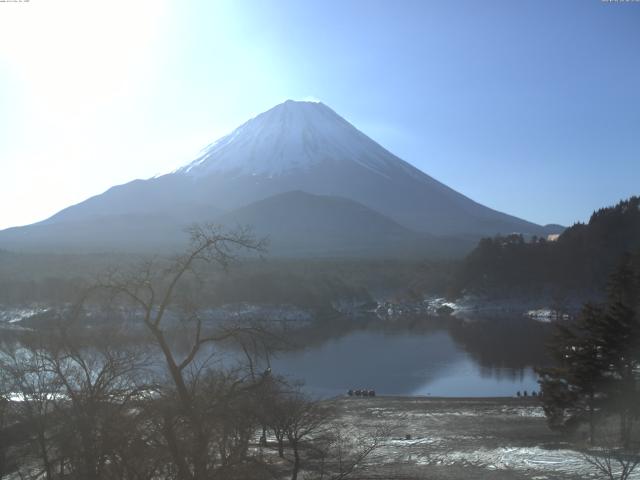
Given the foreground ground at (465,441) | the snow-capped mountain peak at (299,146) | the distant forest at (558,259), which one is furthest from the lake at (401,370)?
Answer: the snow-capped mountain peak at (299,146)

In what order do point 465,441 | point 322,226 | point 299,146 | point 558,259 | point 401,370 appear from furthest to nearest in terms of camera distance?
point 299,146
point 322,226
point 558,259
point 401,370
point 465,441

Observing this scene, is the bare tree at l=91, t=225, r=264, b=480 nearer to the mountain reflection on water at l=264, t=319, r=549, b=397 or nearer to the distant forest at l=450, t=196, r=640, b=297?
the mountain reflection on water at l=264, t=319, r=549, b=397

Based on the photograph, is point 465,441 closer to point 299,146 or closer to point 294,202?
point 294,202

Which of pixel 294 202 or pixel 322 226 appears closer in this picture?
pixel 322 226

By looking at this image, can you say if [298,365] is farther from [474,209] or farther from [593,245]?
[474,209]

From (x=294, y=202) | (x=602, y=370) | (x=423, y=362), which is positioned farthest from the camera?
(x=294, y=202)

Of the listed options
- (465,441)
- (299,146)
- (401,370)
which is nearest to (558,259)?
(401,370)

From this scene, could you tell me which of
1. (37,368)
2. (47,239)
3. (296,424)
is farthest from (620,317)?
(47,239)

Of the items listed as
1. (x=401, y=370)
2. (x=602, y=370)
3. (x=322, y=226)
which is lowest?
(x=401, y=370)

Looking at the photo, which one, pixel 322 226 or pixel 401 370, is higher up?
pixel 322 226
